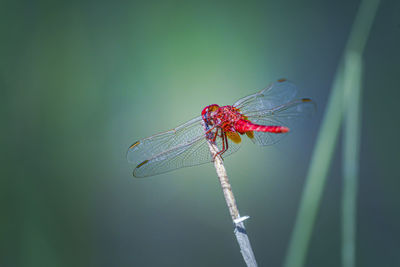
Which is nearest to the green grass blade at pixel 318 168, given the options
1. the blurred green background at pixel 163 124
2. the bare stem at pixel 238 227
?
the bare stem at pixel 238 227

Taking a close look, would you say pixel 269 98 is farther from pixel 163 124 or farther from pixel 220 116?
pixel 163 124

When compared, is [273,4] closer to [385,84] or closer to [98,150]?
[385,84]

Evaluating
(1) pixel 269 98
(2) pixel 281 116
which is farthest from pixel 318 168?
(1) pixel 269 98

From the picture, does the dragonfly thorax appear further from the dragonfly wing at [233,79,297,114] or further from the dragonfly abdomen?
the dragonfly wing at [233,79,297,114]

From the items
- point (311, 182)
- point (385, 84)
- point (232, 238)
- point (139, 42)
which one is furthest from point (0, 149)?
point (385, 84)

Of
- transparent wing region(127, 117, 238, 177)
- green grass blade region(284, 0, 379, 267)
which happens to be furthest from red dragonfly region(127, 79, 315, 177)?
green grass blade region(284, 0, 379, 267)

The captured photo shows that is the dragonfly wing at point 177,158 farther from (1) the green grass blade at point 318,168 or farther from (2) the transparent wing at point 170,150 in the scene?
(1) the green grass blade at point 318,168
